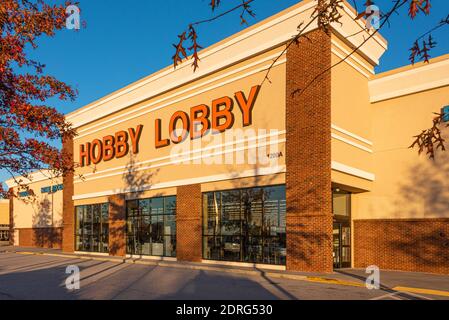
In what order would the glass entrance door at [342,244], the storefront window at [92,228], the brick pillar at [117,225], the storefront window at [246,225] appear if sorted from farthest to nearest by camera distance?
the storefront window at [92,228], the brick pillar at [117,225], the glass entrance door at [342,244], the storefront window at [246,225]

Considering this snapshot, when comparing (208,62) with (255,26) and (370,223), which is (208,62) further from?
(370,223)

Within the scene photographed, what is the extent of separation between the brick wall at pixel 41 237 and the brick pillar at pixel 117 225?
13704 mm

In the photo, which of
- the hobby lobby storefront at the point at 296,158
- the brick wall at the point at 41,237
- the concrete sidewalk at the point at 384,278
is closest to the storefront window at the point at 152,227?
the hobby lobby storefront at the point at 296,158

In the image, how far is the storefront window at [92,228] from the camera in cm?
3122

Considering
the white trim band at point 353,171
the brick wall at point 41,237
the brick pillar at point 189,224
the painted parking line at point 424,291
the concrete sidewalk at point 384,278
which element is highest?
the white trim band at point 353,171

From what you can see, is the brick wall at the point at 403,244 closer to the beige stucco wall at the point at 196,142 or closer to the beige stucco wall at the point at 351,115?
the beige stucco wall at the point at 351,115

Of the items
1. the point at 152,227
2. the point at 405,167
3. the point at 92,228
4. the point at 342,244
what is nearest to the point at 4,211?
the point at 92,228

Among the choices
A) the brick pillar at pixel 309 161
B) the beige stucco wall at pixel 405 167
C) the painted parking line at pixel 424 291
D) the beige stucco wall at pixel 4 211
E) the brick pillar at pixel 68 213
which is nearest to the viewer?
the painted parking line at pixel 424 291

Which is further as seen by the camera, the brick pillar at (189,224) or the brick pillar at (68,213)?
the brick pillar at (68,213)

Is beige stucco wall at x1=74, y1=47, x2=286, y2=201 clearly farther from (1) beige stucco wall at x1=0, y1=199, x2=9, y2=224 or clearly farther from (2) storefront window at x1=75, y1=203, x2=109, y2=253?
(1) beige stucco wall at x1=0, y1=199, x2=9, y2=224

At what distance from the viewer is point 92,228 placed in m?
32.8

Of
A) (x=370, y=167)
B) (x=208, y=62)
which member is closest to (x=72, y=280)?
(x=208, y=62)
